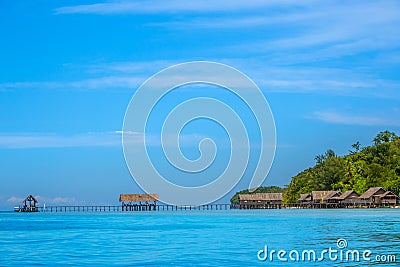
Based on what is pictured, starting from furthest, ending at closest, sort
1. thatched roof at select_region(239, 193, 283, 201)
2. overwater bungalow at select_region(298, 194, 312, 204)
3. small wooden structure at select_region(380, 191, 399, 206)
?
1. thatched roof at select_region(239, 193, 283, 201)
2. overwater bungalow at select_region(298, 194, 312, 204)
3. small wooden structure at select_region(380, 191, 399, 206)

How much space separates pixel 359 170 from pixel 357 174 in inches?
37.7

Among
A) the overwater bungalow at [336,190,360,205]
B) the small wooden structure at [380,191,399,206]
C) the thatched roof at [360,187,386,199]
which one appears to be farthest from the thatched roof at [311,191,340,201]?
the small wooden structure at [380,191,399,206]

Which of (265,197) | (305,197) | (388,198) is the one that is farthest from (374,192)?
(265,197)

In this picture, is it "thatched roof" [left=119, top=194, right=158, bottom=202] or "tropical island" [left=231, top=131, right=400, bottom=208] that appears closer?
"tropical island" [left=231, top=131, right=400, bottom=208]

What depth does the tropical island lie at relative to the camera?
320 ft

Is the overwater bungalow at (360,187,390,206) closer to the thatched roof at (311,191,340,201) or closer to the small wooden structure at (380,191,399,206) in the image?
the small wooden structure at (380,191,399,206)

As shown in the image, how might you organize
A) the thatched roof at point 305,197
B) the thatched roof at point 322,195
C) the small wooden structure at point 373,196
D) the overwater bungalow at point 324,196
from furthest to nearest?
the thatched roof at point 305,197
the thatched roof at point 322,195
the overwater bungalow at point 324,196
the small wooden structure at point 373,196

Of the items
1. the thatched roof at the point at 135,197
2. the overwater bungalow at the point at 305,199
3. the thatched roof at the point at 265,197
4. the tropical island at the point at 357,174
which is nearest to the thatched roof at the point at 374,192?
the tropical island at the point at 357,174

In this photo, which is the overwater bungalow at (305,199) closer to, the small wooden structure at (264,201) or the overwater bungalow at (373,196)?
the small wooden structure at (264,201)

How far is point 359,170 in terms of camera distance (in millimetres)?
102500

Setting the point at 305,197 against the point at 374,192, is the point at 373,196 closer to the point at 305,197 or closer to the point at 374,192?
the point at 374,192

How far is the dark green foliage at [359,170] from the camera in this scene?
98125 mm

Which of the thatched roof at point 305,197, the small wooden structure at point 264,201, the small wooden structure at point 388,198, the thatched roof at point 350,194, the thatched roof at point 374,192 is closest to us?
the small wooden structure at point 388,198

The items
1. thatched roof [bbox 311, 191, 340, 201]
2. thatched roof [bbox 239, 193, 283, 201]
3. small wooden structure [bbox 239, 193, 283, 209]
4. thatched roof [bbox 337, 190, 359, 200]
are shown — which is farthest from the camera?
small wooden structure [bbox 239, 193, 283, 209]
